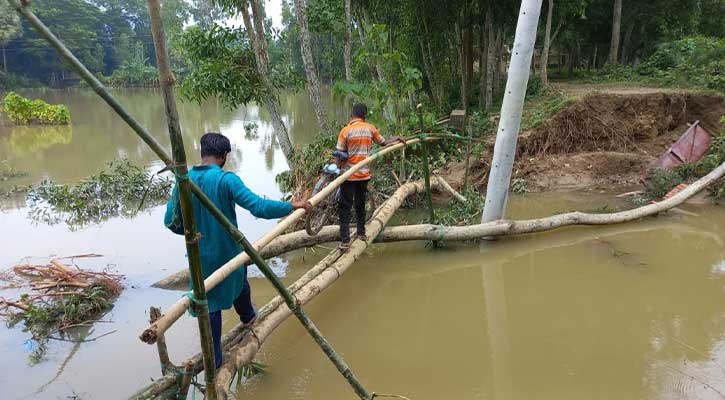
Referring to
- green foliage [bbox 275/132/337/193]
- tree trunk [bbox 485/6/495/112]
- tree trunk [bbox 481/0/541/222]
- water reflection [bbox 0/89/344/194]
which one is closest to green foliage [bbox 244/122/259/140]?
water reflection [bbox 0/89/344/194]

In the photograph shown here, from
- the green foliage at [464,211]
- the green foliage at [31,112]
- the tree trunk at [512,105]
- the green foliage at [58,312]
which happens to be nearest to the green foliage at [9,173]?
the green foliage at [58,312]

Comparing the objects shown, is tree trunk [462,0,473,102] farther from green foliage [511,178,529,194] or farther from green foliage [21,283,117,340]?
green foliage [21,283,117,340]

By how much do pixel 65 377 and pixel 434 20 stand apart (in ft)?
38.1

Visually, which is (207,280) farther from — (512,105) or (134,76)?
(134,76)

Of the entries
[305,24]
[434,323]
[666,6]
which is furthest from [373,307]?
[666,6]

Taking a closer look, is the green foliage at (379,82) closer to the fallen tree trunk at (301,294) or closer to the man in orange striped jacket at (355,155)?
the fallen tree trunk at (301,294)

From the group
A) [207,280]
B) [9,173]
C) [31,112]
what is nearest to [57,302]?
[207,280]

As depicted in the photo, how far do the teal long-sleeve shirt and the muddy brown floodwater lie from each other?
3.66 feet

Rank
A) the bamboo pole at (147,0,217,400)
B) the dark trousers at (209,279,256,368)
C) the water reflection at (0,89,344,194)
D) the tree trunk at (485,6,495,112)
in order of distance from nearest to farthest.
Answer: the bamboo pole at (147,0,217,400) → the dark trousers at (209,279,256,368) → the water reflection at (0,89,344,194) → the tree trunk at (485,6,495,112)

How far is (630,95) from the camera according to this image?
9555 millimetres

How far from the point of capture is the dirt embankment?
868 cm

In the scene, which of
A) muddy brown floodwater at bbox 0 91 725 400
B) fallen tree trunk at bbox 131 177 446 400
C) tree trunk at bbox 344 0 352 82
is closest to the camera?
fallen tree trunk at bbox 131 177 446 400

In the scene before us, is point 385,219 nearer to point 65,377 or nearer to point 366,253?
point 366,253

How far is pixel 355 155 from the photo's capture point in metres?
4.75
